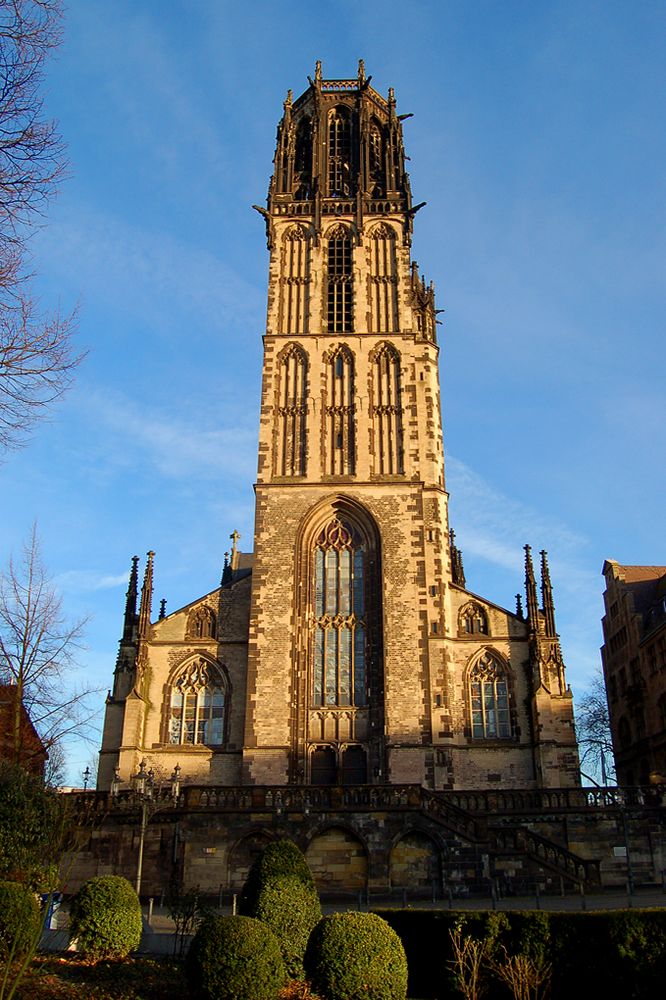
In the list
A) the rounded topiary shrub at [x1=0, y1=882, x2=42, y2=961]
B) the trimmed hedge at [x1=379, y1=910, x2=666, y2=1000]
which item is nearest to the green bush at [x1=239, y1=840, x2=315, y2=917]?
the trimmed hedge at [x1=379, y1=910, x2=666, y2=1000]

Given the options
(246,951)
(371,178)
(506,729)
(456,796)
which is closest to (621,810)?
(456,796)

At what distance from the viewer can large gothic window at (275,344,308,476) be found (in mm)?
36750

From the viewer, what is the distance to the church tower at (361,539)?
105 ft

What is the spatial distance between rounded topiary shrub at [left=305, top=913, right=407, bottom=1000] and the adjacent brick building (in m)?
28.5

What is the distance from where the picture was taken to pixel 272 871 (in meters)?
14.9

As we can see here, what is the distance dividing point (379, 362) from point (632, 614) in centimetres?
1701

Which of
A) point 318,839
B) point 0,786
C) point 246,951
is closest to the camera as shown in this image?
point 246,951

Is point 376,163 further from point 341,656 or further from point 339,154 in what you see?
point 341,656

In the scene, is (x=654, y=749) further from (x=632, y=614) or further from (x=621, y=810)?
(x=621, y=810)

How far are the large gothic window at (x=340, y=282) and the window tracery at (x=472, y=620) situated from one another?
12551 mm

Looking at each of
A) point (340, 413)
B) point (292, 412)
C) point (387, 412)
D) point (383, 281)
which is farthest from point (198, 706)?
point (383, 281)

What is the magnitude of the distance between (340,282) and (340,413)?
6.44 meters

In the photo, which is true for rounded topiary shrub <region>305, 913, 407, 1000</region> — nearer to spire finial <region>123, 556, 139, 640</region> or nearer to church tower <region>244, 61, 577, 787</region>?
church tower <region>244, 61, 577, 787</region>

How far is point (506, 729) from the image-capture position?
32875 millimetres
